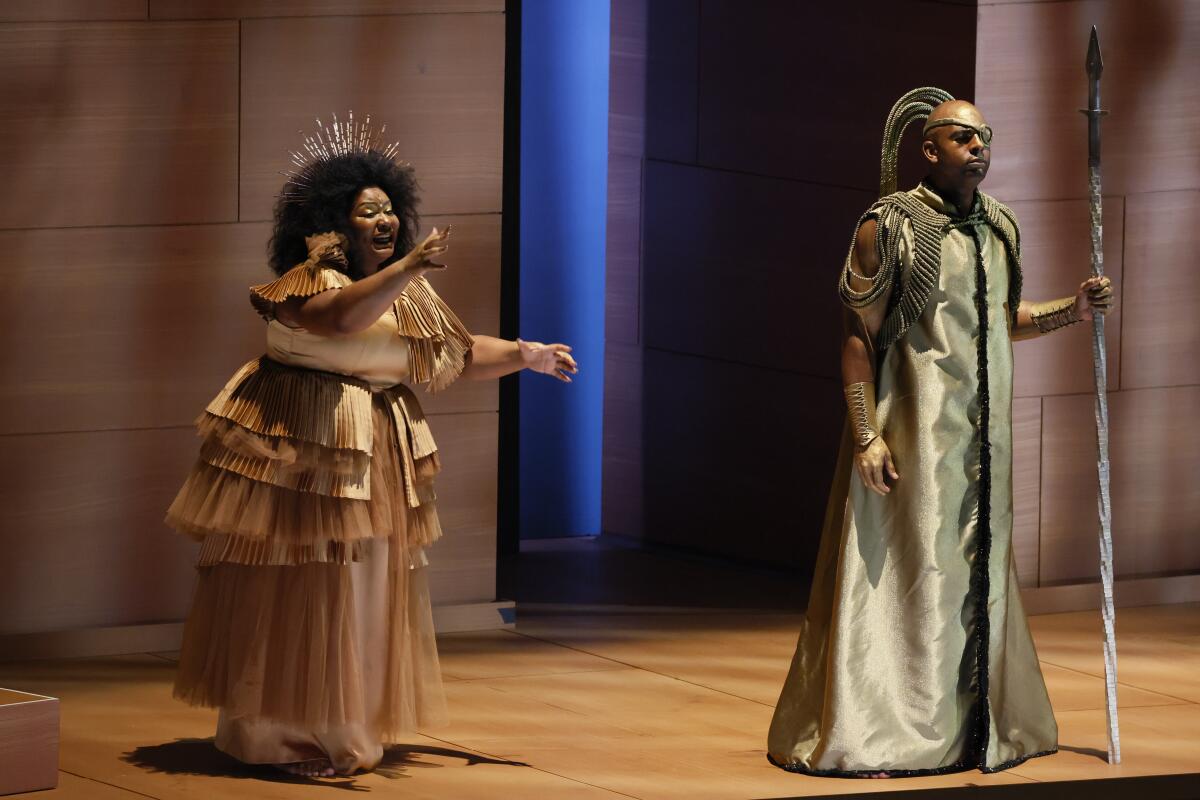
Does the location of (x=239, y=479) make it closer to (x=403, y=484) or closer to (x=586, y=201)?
(x=403, y=484)

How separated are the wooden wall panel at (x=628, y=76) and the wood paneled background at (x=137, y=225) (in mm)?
1809

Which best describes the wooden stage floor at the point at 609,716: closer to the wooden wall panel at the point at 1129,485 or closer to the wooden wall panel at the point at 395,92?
the wooden wall panel at the point at 1129,485

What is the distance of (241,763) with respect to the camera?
5680 millimetres

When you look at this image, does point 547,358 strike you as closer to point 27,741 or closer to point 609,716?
point 609,716

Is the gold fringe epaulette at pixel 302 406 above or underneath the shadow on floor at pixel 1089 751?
above

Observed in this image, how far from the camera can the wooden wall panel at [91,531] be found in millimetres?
6820

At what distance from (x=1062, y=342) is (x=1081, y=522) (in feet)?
2.07

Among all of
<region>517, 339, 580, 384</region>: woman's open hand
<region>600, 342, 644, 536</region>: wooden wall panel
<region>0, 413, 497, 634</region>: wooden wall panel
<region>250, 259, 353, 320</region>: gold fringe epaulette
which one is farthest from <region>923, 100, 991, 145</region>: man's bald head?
<region>600, 342, 644, 536</region>: wooden wall panel

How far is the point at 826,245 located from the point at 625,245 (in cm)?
109

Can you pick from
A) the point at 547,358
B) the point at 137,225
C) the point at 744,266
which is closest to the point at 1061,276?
the point at 744,266

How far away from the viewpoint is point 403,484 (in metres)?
5.60

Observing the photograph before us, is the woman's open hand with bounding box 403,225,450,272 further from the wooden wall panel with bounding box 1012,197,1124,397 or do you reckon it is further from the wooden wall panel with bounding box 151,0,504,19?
the wooden wall panel with bounding box 1012,197,1124,397

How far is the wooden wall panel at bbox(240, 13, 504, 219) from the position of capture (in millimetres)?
7000

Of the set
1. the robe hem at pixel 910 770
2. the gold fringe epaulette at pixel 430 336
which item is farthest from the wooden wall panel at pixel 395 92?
the robe hem at pixel 910 770
